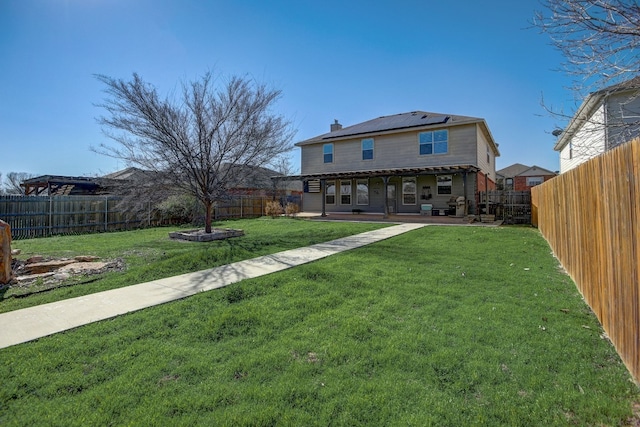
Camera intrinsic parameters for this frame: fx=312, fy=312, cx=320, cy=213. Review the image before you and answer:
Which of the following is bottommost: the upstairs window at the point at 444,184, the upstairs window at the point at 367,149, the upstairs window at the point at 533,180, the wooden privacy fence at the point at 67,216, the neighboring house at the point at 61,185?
the wooden privacy fence at the point at 67,216

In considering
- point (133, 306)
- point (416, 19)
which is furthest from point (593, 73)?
point (416, 19)

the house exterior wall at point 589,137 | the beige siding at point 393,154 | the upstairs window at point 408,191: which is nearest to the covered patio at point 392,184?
the upstairs window at point 408,191

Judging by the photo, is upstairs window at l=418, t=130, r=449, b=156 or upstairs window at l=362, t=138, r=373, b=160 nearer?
upstairs window at l=418, t=130, r=449, b=156

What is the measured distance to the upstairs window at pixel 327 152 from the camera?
20953 millimetres

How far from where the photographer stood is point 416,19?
397 inches

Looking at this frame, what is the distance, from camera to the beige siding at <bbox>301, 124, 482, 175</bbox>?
1650 cm

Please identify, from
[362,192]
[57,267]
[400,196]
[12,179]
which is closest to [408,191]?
[400,196]

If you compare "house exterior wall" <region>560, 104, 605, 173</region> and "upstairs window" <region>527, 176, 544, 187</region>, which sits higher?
"upstairs window" <region>527, 176, 544, 187</region>

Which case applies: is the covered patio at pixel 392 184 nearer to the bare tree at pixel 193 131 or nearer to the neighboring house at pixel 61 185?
the bare tree at pixel 193 131

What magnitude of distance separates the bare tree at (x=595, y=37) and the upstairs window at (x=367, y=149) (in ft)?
52.3

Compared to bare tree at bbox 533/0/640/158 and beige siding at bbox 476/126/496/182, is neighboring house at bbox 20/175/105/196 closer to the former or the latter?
bare tree at bbox 533/0/640/158

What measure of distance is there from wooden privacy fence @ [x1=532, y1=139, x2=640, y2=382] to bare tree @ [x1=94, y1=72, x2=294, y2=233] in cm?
903

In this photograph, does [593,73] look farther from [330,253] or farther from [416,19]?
[416,19]

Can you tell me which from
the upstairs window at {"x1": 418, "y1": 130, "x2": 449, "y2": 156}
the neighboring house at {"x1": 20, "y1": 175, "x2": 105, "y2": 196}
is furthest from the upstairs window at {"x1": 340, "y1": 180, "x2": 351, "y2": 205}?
the neighboring house at {"x1": 20, "y1": 175, "x2": 105, "y2": 196}
